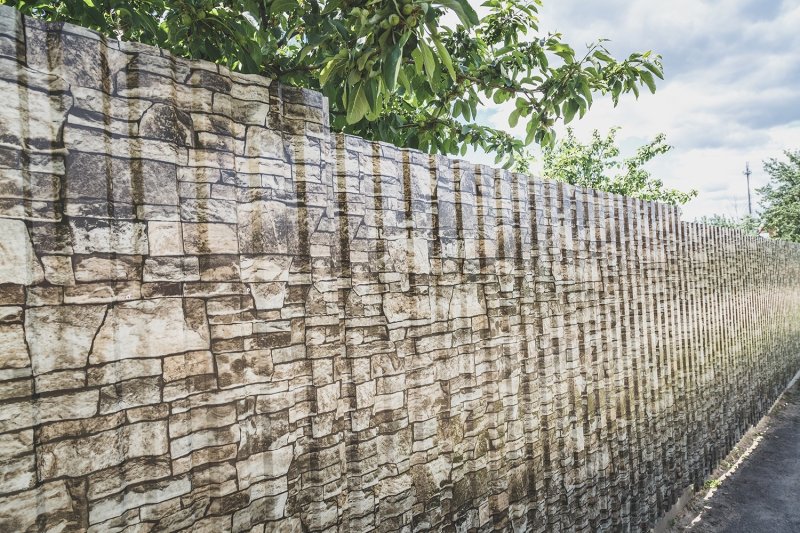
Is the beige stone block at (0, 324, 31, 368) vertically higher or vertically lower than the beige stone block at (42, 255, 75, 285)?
lower

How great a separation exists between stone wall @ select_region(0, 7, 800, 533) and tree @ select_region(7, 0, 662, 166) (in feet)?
1.30

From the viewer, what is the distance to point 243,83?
5.99 feet

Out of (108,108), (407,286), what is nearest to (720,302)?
(407,286)

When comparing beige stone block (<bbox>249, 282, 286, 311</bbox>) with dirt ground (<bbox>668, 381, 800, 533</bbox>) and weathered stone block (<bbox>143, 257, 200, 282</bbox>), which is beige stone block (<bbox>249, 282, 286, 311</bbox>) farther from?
dirt ground (<bbox>668, 381, 800, 533</bbox>)

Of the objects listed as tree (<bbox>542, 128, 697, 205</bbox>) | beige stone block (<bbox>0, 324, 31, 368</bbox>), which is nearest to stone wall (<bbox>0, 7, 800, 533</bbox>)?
beige stone block (<bbox>0, 324, 31, 368</bbox>)

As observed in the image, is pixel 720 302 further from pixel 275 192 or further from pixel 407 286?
pixel 275 192

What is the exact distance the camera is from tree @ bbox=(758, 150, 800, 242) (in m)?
23.5

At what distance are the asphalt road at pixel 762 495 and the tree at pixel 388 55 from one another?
423cm

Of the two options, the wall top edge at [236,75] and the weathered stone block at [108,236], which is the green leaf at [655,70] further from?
the weathered stone block at [108,236]

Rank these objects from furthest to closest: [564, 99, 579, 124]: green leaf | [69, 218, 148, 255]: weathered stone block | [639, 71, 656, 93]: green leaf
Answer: [639, 71, 656, 93]: green leaf
[564, 99, 579, 124]: green leaf
[69, 218, 148, 255]: weathered stone block

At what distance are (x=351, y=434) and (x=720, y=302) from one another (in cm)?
610

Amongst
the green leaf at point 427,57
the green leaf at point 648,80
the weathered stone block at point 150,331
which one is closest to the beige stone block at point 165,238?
the weathered stone block at point 150,331

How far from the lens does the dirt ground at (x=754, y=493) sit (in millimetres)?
4754

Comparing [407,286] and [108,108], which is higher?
[108,108]
